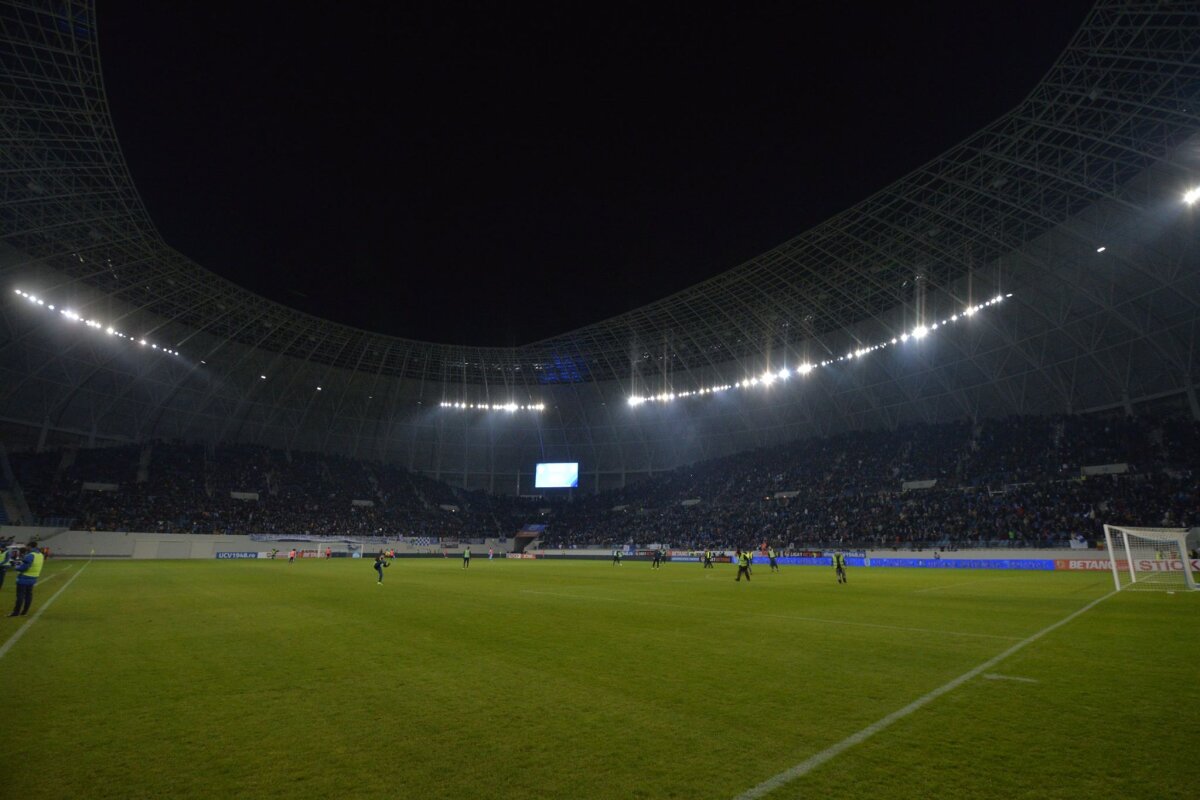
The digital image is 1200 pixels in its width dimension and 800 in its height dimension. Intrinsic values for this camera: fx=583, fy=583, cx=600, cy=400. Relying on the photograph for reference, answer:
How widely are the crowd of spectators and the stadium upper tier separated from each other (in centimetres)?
277

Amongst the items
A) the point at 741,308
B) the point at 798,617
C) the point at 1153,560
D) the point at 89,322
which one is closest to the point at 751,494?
the point at 741,308

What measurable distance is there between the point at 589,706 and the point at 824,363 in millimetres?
54652

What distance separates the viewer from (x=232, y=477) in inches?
2419

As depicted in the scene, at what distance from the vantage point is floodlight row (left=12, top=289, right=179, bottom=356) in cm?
4285

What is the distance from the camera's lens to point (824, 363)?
56219 mm

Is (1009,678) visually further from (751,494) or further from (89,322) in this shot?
(89,322)

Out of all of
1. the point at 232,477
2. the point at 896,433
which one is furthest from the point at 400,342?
the point at 896,433

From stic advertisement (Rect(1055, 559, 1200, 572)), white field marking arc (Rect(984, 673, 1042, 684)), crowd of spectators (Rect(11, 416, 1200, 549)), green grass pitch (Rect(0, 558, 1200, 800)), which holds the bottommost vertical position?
green grass pitch (Rect(0, 558, 1200, 800))

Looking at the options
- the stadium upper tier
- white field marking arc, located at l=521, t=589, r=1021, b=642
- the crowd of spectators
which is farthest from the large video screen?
white field marking arc, located at l=521, t=589, r=1021, b=642

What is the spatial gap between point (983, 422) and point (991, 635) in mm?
46901

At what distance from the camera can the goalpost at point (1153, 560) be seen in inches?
842

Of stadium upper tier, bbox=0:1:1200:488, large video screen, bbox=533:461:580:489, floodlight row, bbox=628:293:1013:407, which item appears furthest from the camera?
large video screen, bbox=533:461:580:489

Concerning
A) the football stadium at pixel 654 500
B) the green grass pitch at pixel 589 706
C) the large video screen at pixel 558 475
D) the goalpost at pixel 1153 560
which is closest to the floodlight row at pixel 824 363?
the football stadium at pixel 654 500

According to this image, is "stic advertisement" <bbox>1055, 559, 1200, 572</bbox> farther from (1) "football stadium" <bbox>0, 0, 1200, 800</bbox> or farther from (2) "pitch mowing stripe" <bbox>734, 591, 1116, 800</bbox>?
(2) "pitch mowing stripe" <bbox>734, 591, 1116, 800</bbox>
